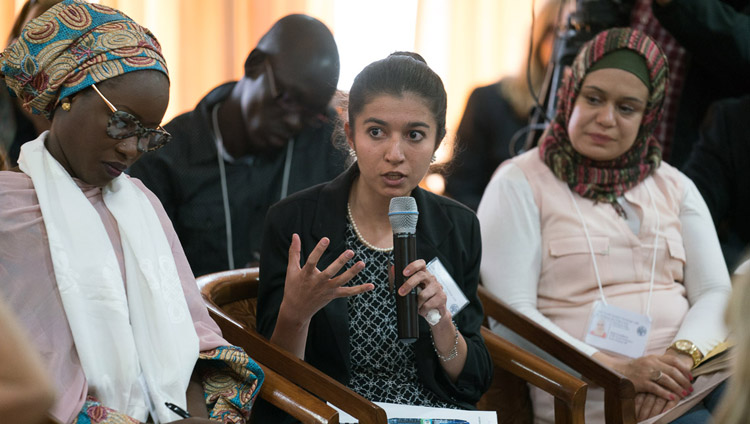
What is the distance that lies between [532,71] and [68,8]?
9.81 feet

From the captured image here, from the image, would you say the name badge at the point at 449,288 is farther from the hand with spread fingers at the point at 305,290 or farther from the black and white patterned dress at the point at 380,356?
the hand with spread fingers at the point at 305,290

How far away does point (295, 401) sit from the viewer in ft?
6.61

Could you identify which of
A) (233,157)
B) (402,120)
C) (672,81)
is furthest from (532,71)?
(402,120)

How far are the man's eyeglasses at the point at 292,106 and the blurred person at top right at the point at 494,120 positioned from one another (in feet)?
2.73

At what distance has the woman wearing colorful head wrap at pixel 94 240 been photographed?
179 cm

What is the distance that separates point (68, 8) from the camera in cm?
191

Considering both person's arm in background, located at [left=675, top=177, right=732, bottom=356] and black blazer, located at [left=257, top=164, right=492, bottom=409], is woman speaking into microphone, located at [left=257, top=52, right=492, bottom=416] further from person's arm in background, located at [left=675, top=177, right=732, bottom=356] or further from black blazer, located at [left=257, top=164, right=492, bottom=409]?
person's arm in background, located at [left=675, top=177, right=732, bottom=356]

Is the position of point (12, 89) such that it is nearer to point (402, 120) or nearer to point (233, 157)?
point (402, 120)

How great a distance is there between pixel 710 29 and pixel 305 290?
290 cm

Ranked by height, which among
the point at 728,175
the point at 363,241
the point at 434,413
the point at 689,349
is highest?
the point at 363,241

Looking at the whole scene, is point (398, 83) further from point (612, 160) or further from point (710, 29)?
point (710, 29)

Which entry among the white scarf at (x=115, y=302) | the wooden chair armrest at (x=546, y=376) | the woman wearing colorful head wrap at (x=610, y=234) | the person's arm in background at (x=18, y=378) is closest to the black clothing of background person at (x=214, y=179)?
the woman wearing colorful head wrap at (x=610, y=234)

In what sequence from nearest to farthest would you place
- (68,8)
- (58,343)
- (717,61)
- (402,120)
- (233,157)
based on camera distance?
(58,343), (68,8), (402,120), (233,157), (717,61)

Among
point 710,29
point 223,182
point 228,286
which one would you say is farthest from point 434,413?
point 710,29
